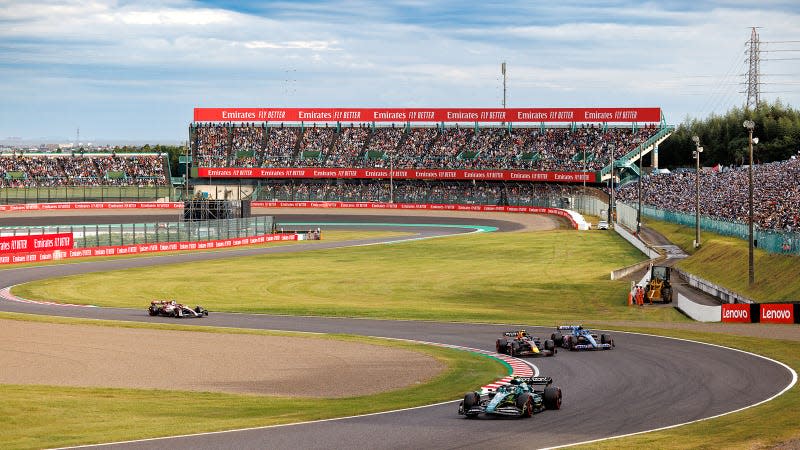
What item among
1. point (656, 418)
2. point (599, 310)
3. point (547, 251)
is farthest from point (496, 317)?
point (547, 251)

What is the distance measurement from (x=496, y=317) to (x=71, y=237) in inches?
1687

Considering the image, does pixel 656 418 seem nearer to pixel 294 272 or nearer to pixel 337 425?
pixel 337 425

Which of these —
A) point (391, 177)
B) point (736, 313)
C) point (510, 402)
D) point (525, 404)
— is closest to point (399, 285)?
point (736, 313)

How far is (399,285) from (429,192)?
258ft

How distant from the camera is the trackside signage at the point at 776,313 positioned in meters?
43.6

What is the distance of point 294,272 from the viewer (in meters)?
70.9

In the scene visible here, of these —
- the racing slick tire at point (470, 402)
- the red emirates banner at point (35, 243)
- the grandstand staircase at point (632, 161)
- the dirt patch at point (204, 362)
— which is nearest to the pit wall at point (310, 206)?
the grandstand staircase at point (632, 161)

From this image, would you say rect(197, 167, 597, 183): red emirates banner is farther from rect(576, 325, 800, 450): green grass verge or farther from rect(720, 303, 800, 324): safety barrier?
rect(576, 325, 800, 450): green grass verge

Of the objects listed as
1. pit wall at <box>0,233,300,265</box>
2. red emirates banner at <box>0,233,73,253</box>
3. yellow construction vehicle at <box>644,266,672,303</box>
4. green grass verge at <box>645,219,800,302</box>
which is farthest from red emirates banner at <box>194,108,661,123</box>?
yellow construction vehicle at <box>644,266,672,303</box>

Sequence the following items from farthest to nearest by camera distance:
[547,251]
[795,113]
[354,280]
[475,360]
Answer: [795,113] < [547,251] < [354,280] < [475,360]

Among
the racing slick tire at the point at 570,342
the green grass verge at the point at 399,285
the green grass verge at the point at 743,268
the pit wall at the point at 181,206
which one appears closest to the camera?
the racing slick tire at the point at 570,342

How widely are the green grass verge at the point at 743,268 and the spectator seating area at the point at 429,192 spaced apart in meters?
60.5

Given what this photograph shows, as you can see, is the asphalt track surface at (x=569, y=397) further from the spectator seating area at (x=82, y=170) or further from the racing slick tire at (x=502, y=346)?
the spectator seating area at (x=82, y=170)

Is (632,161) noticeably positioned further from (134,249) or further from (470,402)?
(470,402)
